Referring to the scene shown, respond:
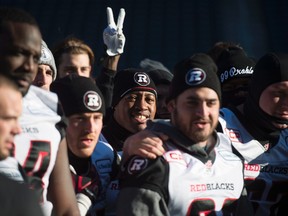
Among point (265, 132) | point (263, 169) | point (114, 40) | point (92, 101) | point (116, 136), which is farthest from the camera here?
point (114, 40)

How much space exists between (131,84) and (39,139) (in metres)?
1.33

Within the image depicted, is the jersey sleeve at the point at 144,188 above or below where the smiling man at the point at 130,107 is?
below

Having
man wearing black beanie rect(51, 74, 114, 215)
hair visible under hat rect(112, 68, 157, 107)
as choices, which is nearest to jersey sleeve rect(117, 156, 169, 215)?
man wearing black beanie rect(51, 74, 114, 215)

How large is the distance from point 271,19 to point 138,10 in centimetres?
379

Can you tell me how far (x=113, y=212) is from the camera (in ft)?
11.0

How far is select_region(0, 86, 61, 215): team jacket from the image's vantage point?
2.70 metres

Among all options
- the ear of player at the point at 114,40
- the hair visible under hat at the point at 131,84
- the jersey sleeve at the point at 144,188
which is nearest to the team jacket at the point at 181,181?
the jersey sleeve at the point at 144,188

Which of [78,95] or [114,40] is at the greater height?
[114,40]

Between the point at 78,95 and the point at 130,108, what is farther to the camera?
the point at 130,108

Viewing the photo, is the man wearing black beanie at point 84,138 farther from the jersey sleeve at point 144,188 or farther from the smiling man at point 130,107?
the smiling man at point 130,107

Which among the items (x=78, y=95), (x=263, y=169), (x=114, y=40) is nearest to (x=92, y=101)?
(x=78, y=95)

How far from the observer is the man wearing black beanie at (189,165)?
9.38 ft

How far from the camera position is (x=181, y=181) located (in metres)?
2.98

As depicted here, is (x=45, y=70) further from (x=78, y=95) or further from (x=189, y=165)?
(x=189, y=165)
